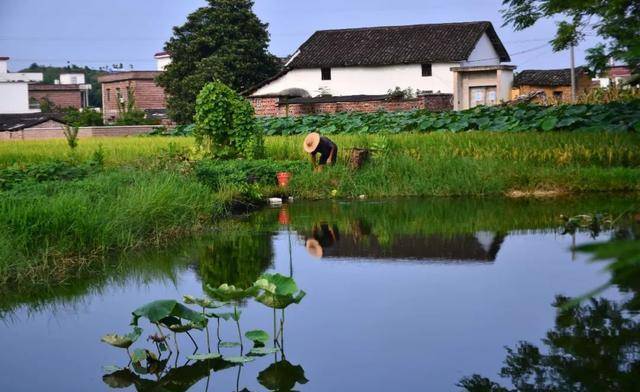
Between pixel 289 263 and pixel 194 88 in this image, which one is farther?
pixel 194 88

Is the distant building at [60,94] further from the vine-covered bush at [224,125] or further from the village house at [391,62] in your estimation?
the vine-covered bush at [224,125]

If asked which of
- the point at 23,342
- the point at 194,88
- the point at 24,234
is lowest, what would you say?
the point at 23,342

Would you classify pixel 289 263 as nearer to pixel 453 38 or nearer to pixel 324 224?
pixel 324 224

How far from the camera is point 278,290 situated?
19.2 feet

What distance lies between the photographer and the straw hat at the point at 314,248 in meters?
10.4

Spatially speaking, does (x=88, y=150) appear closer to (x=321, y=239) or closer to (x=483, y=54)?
(x=321, y=239)

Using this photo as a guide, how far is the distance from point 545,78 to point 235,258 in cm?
3400

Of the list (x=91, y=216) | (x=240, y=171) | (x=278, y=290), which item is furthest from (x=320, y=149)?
(x=278, y=290)

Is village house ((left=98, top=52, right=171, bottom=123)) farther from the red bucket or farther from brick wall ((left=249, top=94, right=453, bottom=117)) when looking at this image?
the red bucket

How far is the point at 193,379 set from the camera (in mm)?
5598

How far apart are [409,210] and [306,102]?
21747 millimetres

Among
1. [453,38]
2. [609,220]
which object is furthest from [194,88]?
[609,220]

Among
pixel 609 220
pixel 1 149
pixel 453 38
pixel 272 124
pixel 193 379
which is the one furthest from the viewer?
pixel 453 38

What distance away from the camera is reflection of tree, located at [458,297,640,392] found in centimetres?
517
